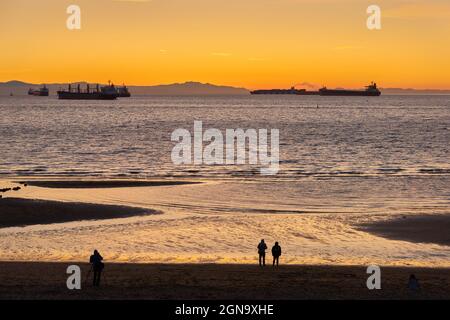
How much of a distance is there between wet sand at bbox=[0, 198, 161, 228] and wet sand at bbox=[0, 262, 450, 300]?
12.3m

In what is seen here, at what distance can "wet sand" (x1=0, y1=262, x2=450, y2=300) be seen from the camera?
2527cm

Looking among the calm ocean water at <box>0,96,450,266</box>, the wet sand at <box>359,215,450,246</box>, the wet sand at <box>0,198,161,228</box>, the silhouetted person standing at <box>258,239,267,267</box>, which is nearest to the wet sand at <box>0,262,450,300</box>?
the silhouetted person standing at <box>258,239,267,267</box>

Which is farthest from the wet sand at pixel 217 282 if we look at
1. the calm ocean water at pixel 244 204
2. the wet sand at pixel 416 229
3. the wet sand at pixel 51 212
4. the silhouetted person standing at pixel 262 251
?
the wet sand at pixel 51 212

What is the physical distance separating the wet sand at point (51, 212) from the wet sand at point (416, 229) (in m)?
13.1

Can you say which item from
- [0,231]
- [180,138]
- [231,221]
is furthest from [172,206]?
[180,138]

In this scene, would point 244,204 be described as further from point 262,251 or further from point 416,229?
point 262,251

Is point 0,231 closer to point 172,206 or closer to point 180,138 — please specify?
point 172,206

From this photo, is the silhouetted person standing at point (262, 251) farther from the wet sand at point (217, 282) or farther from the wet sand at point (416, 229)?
the wet sand at point (416, 229)

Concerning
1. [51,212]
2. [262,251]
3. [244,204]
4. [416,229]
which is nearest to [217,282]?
[262,251]

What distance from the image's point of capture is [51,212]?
45906 millimetres

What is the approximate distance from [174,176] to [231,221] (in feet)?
85.2
